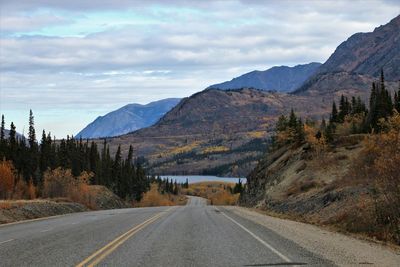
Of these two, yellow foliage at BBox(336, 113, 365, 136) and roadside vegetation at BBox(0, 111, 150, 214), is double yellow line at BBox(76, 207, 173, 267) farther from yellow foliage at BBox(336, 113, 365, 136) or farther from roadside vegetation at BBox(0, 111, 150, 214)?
yellow foliage at BBox(336, 113, 365, 136)

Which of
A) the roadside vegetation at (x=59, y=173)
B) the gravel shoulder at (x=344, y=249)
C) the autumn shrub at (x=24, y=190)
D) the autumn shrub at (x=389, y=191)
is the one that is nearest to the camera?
the gravel shoulder at (x=344, y=249)

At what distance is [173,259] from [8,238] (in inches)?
316

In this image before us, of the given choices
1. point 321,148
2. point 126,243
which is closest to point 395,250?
point 126,243

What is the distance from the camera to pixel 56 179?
6231cm

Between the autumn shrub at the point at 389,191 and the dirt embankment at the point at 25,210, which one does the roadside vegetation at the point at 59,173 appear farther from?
the autumn shrub at the point at 389,191

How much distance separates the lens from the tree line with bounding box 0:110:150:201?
297 feet

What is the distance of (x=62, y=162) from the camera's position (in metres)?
101

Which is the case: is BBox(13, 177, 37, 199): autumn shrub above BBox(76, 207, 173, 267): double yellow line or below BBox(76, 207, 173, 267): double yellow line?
below

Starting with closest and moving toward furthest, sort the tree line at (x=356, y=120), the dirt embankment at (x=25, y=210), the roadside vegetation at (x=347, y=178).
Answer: the roadside vegetation at (x=347, y=178), the dirt embankment at (x=25, y=210), the tree line at (x=356, y=120)

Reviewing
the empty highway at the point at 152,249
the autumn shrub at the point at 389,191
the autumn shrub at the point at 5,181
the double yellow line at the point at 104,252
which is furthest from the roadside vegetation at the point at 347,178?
the autumn shrub at the point at 5,181

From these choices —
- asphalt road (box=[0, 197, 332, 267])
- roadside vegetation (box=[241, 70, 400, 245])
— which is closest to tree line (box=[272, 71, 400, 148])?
roadside vegetation (box=[241, 70, 400, 245])

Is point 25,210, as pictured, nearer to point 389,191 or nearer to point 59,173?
point 389,191

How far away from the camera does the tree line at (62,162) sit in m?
90.4

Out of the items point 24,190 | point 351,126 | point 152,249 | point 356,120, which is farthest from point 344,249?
point 24,190
